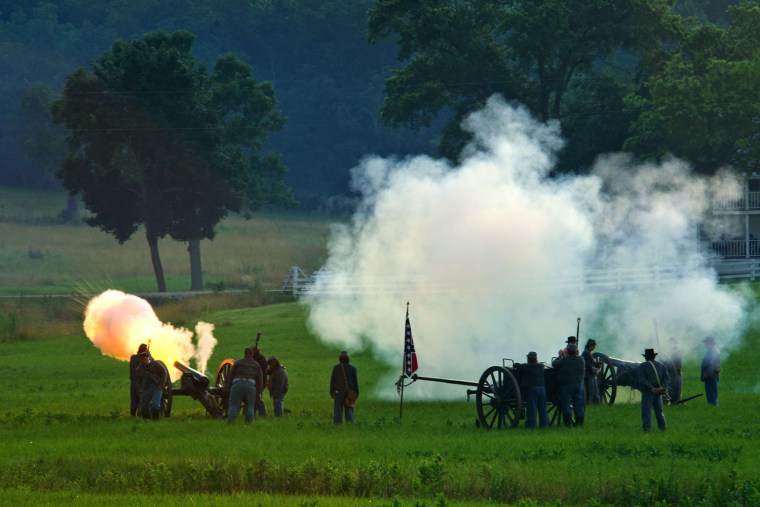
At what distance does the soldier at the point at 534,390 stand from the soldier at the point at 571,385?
40cm

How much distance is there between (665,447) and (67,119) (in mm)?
58447

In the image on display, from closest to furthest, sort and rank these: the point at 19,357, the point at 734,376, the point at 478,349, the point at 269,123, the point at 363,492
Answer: the point at 363,492, the point at 478,349, the point at 734,376, the point at 19,357, the point at 269,123

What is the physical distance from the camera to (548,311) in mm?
36812

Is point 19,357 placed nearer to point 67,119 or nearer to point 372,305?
point 372,305

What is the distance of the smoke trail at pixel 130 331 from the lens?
3541cm

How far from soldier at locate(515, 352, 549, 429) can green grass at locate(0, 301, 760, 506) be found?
893 mm

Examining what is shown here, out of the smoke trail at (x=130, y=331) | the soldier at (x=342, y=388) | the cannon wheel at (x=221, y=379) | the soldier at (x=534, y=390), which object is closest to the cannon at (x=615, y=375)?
the soldier at (x=534, y=390)

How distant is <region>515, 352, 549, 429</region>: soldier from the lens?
28.7m

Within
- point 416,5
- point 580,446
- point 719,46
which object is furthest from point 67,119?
point 580,446

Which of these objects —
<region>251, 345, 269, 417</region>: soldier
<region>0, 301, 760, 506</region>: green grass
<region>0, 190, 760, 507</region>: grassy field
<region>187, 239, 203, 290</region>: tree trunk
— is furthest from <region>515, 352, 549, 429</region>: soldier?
<region>187, 239, 203, 290</region>: tree trunk

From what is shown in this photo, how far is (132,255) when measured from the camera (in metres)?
99.1

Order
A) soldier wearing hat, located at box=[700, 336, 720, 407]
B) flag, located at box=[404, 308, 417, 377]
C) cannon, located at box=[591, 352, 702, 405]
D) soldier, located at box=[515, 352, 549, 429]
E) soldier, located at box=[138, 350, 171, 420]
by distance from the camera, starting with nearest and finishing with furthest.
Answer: soldier, located at box=[515, 352, 549, 429]
flag, located at box=[404, 308, 417, 377]
soldier, located at box=[138, 350, 171, 420]
soldier wearing hat, located at box=[700, 336, 720, 407]
cannon, located at box=[591, 352, 702, 405]

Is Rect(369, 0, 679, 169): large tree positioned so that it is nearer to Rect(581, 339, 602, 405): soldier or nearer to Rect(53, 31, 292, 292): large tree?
Rect(53, 31, 292, 292): large tree

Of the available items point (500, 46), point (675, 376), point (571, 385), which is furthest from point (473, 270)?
point (500, 46)
